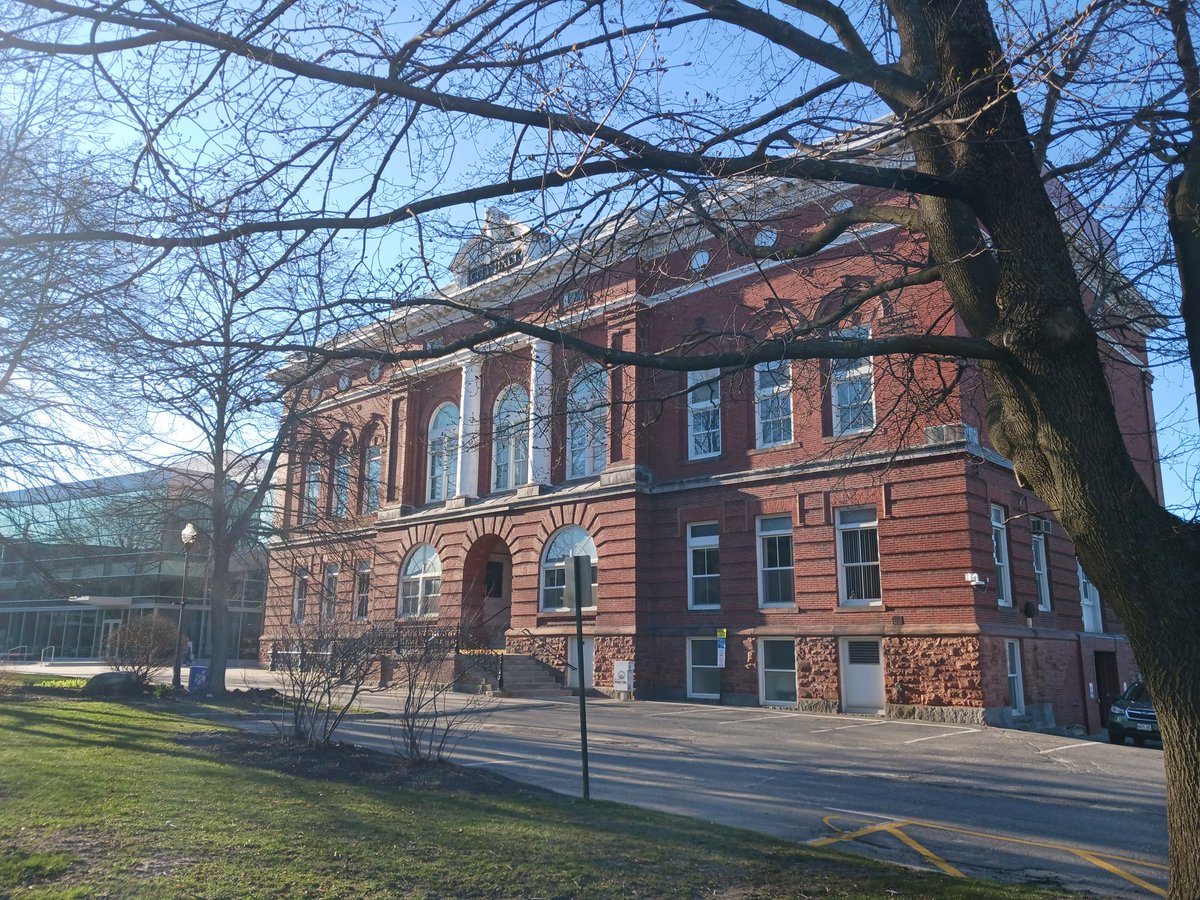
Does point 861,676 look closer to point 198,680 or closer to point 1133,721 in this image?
point 1133,721

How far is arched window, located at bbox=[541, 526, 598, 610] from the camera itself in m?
31.3

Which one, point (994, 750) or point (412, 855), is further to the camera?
point (994, 750)

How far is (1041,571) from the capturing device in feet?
86.6

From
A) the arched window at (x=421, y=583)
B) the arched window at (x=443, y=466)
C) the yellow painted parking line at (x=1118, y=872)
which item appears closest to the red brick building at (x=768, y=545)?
the arched window at (x=421, y=583)

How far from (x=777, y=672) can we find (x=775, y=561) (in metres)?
3.11

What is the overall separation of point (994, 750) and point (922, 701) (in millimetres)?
5711

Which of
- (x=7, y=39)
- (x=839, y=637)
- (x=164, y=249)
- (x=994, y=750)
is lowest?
(x=994, y=750)

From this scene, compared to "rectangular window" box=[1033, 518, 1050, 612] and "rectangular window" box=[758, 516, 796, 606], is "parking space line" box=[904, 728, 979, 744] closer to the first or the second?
"rectangular window" box=[758, 516, 796, 606]

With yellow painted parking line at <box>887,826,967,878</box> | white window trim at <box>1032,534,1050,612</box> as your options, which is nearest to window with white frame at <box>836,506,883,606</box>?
white window trim at <box>1032,534,1050,612</box>

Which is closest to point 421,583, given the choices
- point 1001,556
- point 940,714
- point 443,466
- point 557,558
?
point 443,466

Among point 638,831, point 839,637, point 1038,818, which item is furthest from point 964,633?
point 638,831

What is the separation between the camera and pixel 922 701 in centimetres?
2264

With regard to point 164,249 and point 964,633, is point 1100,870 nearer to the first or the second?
point 164,249

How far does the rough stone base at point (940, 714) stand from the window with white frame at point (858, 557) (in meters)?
2.82
